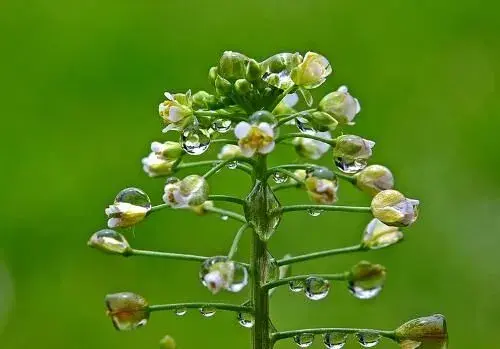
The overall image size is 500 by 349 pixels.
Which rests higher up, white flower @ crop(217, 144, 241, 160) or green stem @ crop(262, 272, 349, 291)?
white flower @ crop(217, 144, 241, 160)

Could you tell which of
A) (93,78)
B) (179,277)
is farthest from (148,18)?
(179,277)

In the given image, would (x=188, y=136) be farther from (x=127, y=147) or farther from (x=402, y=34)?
(x=402, y=34)

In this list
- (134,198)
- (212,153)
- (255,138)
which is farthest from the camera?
(212,153)

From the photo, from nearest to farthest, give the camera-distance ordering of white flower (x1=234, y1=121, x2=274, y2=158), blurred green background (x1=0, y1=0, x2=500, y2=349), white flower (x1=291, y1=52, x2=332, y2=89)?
white flower (x1=234, y1=121, x2=274, y2=158), white flower (x1=291, y1=52, x2=332, y2=89), blurred green background (x1=0, y1=0, x2=500, y2=349)

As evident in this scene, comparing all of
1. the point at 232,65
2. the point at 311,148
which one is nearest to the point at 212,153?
the point at 311,148

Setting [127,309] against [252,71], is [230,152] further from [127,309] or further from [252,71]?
[127,309]

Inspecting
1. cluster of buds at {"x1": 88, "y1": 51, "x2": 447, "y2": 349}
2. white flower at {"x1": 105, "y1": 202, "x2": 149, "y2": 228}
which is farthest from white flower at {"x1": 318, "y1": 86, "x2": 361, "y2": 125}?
white flower at {"x1": 105, "y1": 202, "x2": 149, "y2": 228}

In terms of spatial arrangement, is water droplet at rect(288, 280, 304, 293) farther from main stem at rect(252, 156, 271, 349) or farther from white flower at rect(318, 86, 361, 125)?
white flower at rect(318, 86, 361, 125)
